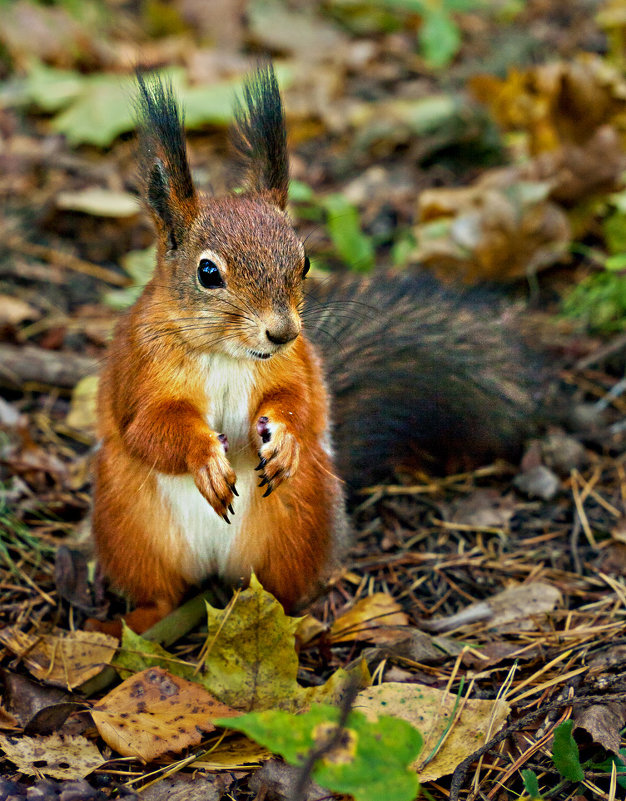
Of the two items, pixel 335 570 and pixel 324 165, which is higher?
pixel 324 165

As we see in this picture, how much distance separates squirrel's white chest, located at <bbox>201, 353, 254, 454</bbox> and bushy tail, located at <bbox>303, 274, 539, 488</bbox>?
22.0 inches

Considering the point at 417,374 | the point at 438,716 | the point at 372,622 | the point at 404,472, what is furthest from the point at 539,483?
the point at 438,716

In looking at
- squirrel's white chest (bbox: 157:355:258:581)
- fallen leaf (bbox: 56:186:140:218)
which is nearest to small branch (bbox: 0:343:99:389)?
fallen leaf (bbox: 56:186:140:218)

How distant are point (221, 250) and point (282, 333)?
257 mm

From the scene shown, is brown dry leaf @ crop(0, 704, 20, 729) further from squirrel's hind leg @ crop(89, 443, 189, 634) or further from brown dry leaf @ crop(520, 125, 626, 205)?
brown dry leaf @ crop(520, 125, 626, 205)

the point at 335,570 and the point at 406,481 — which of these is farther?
the point at 406,481

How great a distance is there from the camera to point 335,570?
2379 mm

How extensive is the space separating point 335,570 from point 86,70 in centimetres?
378

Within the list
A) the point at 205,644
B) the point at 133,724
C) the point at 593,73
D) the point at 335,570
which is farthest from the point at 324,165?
the point at 133,724

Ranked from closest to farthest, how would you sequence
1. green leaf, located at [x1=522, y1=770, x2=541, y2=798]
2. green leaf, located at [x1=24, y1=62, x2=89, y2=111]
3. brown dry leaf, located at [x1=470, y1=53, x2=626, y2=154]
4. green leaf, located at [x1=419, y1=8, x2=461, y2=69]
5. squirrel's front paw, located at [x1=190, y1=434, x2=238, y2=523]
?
green leaf, located at [x1=522, y1=770, x2=541, y2=798] → squirrel's front paw, located at [x1=190, y1=434, x2=238, y2=523] → brown dry leaf, located at [x1=470, y1=53, x2=626, y2=154] → green leaf, located at [x1=24, y1=62, x2=89, y2=111] → green leaf, located at [x1=419, y1=8, x2=461, y2=69]

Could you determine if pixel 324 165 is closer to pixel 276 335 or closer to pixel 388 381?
pixel 388 381

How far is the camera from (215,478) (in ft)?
5.82

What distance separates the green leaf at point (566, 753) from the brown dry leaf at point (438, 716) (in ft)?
0.57

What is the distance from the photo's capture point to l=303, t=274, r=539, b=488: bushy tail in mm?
2539
